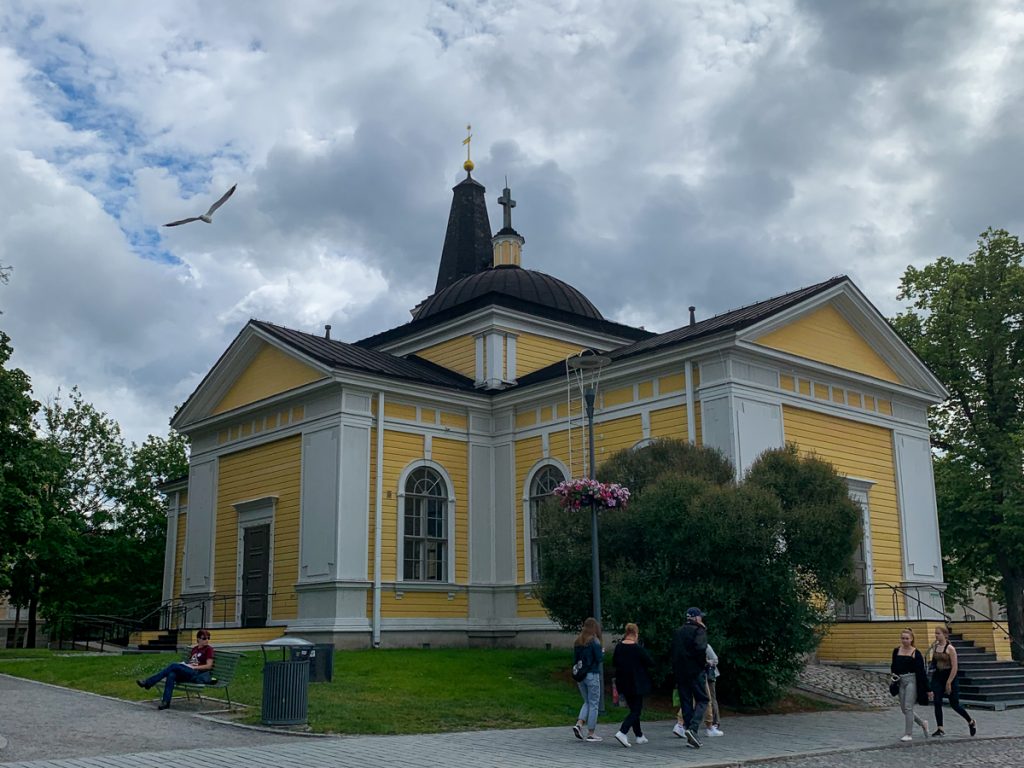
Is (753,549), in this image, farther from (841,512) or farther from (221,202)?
(221,202)

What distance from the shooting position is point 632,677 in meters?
13.6

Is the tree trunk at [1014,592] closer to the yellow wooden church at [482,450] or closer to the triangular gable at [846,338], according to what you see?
the yellow wooden church at [482,450]

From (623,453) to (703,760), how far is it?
800 cm

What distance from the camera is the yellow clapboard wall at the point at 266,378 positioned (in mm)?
26125

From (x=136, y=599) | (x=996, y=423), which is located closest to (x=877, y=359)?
(x=996, y=423)

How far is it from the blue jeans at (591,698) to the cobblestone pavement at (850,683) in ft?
22.7

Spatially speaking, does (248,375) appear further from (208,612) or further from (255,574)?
(208,612)

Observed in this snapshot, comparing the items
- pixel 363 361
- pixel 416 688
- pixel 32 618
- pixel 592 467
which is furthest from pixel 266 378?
pixel 32 618

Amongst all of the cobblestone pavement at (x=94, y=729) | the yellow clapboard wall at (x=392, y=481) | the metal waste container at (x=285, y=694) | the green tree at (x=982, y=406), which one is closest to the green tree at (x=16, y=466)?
the yellow clapboard wall at (x=392, y=481)

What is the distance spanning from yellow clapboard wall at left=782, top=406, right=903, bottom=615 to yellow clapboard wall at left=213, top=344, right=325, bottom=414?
36.1 feet

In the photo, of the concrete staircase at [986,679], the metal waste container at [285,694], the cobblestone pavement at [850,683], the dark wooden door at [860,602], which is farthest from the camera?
the dark wooden door at [860,602]

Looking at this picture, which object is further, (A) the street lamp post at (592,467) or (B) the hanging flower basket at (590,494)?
(B) the hanging flower basket at (590,494)

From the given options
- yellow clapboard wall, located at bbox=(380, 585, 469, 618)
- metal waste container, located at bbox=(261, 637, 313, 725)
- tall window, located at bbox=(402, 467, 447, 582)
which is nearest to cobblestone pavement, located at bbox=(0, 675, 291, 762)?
metal waste container, located at bbox=(261, 637, 313, 725)

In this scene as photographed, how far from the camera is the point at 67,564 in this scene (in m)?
38.0
